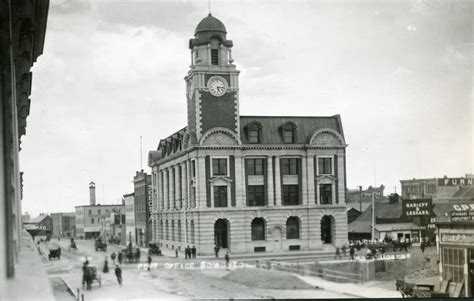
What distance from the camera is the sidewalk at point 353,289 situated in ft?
82.9

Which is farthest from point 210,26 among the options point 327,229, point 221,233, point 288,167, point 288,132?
point 327,229

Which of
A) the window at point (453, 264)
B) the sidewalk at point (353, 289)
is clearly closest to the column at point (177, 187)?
the sidewalk at point (353, 289)

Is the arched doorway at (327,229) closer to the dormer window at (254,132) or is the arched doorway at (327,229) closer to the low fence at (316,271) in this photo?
the low fence at (316,271)

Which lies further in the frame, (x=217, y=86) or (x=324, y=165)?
(x=324, y=165)

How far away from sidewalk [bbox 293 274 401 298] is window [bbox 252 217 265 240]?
518 centimetres

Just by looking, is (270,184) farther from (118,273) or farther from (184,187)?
(118,273)

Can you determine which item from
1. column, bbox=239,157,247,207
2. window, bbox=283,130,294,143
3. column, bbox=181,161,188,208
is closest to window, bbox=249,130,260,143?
column, bbox=239,157,247,207

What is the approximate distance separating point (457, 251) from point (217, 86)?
1418 cm

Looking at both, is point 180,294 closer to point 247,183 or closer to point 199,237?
point 199,237

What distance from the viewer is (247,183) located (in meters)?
32.3

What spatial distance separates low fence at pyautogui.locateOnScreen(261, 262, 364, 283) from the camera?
2731 centimetres

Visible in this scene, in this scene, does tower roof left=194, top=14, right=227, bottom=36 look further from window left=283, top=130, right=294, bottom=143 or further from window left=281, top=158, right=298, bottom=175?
window left=281, top=158, right=298, bottom=175

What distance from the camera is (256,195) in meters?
32.4

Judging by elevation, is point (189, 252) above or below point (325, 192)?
below
